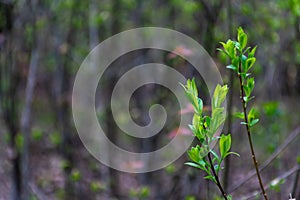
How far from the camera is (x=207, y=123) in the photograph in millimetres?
1247

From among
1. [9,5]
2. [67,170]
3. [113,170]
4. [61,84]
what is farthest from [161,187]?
[9,5]

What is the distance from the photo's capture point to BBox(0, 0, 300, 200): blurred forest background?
3209 mm

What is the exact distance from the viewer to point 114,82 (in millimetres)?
4648

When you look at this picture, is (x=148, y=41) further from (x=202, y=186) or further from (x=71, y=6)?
(x=202, y=186)

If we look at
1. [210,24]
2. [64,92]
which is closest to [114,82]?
[64,92]

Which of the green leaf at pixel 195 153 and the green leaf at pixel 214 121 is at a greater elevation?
the green leaf at pixel 214 121

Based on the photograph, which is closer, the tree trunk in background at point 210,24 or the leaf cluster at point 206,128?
the leaf cluster at point 206,128

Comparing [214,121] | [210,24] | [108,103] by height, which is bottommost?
[108,103]

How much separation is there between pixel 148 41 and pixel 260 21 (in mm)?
968

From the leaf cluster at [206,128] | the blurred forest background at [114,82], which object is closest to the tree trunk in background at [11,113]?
the blurred forest background at [114,82]

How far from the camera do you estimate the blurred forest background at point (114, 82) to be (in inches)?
126

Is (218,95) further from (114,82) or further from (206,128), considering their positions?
(114,82)

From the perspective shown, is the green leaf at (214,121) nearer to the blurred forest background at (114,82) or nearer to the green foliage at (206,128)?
the green foliage at (206,128)

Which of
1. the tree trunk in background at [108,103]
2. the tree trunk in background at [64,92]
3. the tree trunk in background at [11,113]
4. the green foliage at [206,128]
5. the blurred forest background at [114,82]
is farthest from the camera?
the tree trunk in background at [108,103]
